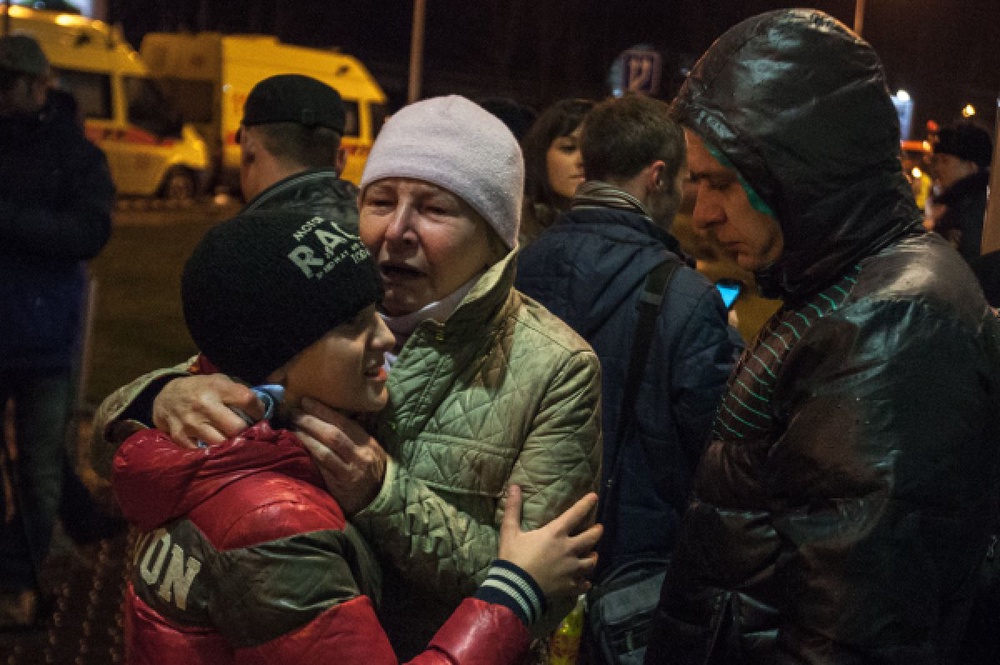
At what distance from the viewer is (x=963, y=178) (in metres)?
6.10

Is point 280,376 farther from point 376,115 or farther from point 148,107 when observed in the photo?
point 376,115

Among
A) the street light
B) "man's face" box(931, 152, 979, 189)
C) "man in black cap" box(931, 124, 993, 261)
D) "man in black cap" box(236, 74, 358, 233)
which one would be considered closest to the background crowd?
"man in black cap" box(236, 74, 358, 233)

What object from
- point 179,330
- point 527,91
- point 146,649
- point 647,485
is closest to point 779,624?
point 146,649

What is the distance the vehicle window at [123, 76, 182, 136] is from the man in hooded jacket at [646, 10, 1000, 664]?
20558 mm

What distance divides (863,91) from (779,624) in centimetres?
86

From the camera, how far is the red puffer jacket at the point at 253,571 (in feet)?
5.40

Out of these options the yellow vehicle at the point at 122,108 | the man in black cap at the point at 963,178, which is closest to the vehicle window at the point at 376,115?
the yellow vehicle at the point at 122,108

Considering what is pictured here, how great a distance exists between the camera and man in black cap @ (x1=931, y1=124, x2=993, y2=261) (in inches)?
236

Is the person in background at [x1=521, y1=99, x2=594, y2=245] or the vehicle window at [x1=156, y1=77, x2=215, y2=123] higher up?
the person in background at [x1=521, y1=99, x2=594, y2=245]

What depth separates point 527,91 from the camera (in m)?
14.9

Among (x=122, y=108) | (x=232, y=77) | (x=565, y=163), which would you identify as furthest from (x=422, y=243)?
(x=122, y=108)

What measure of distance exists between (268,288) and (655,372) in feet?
5.94

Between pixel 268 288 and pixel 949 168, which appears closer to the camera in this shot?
pixel 268 288

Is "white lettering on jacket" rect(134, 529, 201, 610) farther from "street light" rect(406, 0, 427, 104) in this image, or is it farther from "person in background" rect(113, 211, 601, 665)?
"street light" rect(406, 0, 427, 104)
